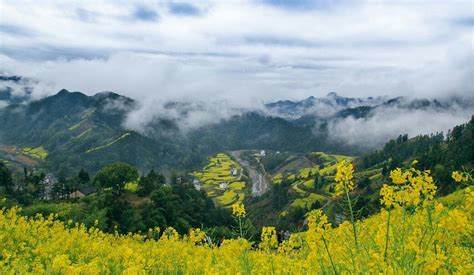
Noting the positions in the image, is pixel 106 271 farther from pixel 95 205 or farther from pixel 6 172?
pixel 6 172

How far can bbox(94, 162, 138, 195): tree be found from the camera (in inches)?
3794

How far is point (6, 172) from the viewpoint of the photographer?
94562 mm

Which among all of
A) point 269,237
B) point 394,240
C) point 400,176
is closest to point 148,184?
point 269,237

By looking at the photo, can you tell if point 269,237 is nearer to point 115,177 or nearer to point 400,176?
point 400,176

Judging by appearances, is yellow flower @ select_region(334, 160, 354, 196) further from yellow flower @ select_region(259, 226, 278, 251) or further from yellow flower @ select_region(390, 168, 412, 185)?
yellow flower @ select_region(259, 226, 278, 251)

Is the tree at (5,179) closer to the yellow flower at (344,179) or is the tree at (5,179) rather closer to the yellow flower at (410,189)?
the yellow flower at (344,179)

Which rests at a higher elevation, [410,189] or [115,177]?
[410,189]

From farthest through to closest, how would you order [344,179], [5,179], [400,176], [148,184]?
1. [148,184]
2. [5,179]
3. [400,176]
4. [344,179]

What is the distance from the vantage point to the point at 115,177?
315 ft

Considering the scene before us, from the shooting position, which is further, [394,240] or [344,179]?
[394,240]

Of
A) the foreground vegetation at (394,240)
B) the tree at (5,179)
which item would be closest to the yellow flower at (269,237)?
the foreground vegetation at (394,240)

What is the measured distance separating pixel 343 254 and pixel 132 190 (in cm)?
9701

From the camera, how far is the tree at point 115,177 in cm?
9638

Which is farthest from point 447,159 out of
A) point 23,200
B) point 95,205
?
point 23,200
